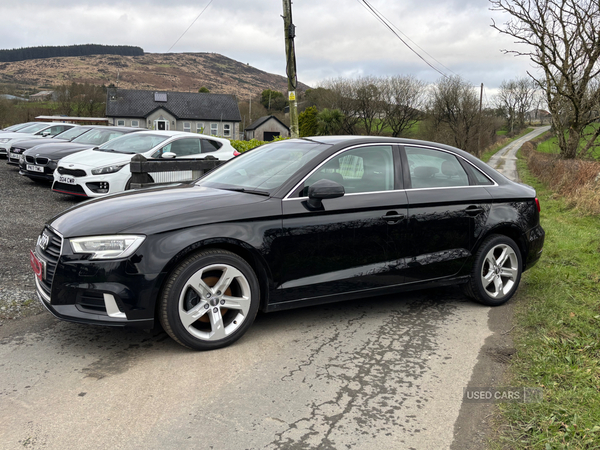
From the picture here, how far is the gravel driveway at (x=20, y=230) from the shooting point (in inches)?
196

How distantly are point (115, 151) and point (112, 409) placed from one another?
30.4 feet

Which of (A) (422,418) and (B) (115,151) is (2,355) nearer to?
(A) (422,418)

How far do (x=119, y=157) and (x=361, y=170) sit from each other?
7499 mm

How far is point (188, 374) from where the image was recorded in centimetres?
359

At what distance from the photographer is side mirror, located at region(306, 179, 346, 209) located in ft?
13.7

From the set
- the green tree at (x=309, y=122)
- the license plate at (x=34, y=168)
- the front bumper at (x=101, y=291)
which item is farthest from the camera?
the green tree at (x=309, y=122)

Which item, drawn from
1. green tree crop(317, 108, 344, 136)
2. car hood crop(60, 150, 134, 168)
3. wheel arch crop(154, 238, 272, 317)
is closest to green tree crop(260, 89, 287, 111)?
green tree crop(317, 108, 344, 136)

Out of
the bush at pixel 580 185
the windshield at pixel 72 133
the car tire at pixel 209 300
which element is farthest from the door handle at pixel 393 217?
the windshield at pixel 72 133

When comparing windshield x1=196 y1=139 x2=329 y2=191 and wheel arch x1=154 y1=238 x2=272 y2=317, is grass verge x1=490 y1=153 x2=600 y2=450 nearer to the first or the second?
wheel arch x1=154 y1=238 x2=272 y2=317

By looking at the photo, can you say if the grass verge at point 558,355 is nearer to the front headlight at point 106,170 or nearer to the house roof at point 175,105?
the front headlight at point 106,170

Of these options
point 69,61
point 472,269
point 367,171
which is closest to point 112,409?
point 367,171

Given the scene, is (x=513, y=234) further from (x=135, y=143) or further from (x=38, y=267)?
(x=135, y=143)

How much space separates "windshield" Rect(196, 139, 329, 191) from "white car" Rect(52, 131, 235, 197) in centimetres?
476

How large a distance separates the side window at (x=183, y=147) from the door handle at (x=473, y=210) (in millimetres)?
7557
